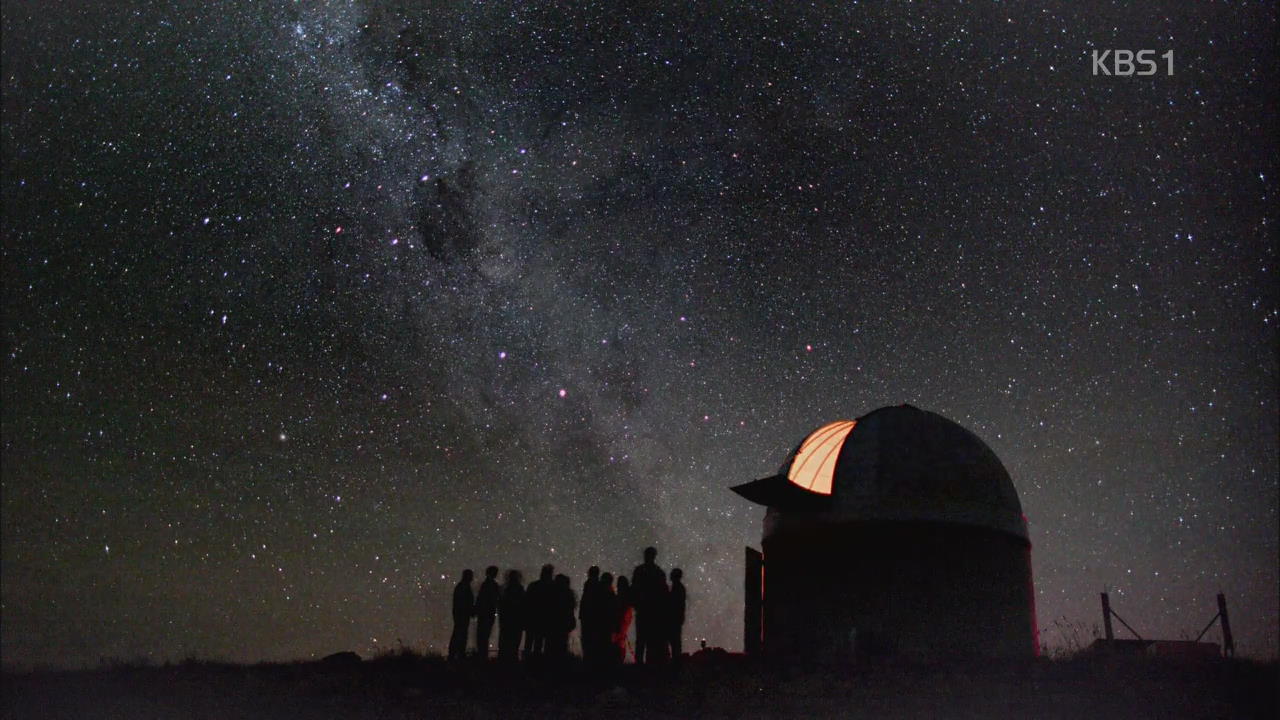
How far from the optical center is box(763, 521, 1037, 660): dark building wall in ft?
39.7

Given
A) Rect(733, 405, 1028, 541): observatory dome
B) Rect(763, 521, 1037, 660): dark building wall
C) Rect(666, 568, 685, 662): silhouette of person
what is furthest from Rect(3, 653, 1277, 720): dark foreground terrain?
Rect(733, 405, 1028, 541): observatory dome

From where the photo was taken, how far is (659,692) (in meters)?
8.51

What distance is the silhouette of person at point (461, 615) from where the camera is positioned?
34.8ft

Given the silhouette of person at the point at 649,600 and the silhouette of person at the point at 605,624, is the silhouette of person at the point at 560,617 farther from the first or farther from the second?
the silhouette of person at the point at 649,600

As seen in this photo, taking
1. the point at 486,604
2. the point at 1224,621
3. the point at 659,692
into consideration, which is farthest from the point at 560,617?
the point at 1224,621

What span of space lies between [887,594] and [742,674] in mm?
3789

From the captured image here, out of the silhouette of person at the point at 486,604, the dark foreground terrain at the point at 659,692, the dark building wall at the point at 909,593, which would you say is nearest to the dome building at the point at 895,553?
the dark building wall at the point at 909,593

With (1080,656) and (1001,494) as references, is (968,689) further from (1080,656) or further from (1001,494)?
(1001,494)

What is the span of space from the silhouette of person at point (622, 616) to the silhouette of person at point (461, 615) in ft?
6.09

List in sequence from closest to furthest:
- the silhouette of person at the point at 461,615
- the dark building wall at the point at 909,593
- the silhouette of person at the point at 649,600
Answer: the silhouette of person at the point at 649,600
the silhouette of person at the point at 461,615
the dark building wall at the point at 909,593

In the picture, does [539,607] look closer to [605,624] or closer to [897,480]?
[605,624]

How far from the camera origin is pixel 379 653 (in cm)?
1123

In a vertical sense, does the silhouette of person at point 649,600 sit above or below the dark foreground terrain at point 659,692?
above

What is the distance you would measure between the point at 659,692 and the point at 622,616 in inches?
73.1
